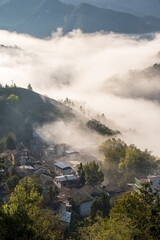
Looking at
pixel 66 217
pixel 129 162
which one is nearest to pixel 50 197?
pixel 66 217

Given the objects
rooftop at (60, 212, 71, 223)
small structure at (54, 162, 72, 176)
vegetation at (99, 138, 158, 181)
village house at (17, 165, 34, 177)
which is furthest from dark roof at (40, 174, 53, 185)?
vegetation at (99, 138, 158, 181)

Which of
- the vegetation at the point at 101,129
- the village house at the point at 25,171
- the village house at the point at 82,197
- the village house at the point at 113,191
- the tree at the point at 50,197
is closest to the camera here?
the tree at the point at 50,197

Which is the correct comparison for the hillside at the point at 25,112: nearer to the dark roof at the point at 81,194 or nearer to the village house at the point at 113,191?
the dark roof at the point at 81,194

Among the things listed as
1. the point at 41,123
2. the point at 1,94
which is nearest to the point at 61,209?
the point at 41,123

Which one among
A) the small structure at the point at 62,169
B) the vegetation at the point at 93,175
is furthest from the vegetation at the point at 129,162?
the small structure at the point at 62,169

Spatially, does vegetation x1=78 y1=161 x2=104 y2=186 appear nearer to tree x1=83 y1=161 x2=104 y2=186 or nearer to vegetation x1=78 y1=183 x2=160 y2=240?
tree x1=83 y1=161 x2=104 y2=186

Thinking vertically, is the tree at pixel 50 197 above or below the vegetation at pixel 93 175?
below

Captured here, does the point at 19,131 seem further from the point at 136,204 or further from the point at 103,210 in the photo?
the point at 136,204
